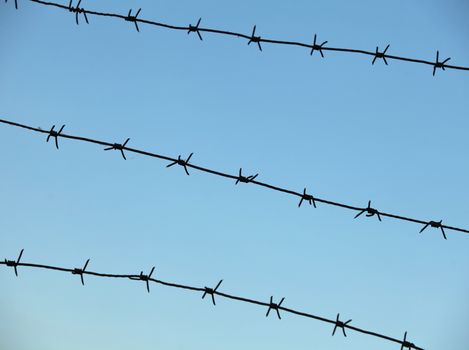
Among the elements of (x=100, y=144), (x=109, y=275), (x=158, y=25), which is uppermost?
(x=158, y=25)

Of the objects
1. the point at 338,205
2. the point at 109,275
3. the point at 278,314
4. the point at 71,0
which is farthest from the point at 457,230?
the point at 71,0

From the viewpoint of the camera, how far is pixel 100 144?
10.5 ft

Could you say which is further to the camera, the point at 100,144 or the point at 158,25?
the point at 158,25

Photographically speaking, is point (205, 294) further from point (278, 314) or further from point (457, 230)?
point (457, 230)

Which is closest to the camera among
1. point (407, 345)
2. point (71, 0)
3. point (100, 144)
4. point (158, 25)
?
point (407, 345)

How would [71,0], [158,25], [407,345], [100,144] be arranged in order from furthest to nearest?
[71,0] → [158,25] → [100,144] → [407,345]

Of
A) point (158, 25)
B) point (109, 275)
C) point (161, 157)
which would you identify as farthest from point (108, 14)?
point (109, 275)

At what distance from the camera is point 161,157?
124 inches

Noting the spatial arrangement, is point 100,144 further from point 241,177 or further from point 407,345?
point 407,345

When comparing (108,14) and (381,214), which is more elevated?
(108,14)

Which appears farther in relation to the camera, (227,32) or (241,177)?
(227,32)

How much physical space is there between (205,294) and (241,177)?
0.65 meters

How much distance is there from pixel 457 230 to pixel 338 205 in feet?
2.16

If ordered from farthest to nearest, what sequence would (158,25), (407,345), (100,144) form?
(158,25) < (100,144) < (407,345)
